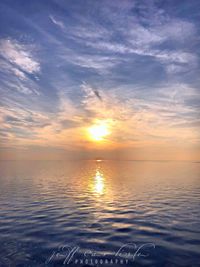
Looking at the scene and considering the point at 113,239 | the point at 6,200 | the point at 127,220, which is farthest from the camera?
the point at 6,200

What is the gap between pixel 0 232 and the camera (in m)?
21.1

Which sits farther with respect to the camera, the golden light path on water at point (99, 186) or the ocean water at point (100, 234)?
the golden light path on water at point (99, 186)

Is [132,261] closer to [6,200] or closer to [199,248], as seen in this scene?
[199,248]

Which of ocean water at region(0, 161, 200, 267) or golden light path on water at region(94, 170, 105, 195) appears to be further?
golden light path on water at region(94, 170, 105, 195)

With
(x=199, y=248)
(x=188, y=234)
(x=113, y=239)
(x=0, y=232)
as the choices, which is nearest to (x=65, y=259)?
(x=113, y=239)

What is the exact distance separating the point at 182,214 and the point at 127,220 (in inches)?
323

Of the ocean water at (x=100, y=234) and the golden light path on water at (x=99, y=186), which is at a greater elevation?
the golden light path on water at (x=99, y=186)

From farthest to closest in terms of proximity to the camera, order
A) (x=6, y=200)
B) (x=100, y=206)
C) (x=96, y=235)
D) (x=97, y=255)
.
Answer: (x=6, y=200) < (x=100, y=206) < (x=96, y=235) < (x=97, y=255)

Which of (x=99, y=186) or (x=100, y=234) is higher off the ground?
(x=99, y=186)

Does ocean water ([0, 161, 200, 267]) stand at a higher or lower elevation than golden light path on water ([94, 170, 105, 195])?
lower

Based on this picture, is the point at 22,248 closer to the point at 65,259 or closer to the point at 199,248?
the point at 65,259

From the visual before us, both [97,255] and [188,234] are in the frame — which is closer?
[97,255]

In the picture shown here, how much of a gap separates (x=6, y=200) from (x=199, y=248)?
32.6 meters

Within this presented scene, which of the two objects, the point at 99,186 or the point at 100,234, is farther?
the point at 99,186
